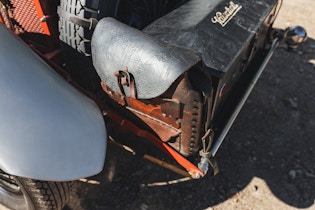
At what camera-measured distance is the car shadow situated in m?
2.14

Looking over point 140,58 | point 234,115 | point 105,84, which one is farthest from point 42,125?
point 234,115

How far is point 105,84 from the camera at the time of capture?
1631mm

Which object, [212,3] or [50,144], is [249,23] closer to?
Result: [212,3]

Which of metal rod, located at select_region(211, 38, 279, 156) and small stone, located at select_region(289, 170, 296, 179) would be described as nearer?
metal rod, located at select_region(211, 38, 279, 156)

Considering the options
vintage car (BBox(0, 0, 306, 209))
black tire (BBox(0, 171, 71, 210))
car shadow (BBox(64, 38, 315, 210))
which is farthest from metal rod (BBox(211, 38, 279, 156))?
black tire (BBox(0, 171, 71, 210))

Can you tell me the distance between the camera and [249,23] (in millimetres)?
1881

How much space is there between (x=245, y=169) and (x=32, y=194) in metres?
1.33

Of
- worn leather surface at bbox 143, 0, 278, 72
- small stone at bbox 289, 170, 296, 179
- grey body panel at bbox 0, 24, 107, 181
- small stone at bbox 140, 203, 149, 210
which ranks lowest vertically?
small stone at bbox 140, 203, 149, 210

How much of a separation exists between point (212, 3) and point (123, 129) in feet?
2.61

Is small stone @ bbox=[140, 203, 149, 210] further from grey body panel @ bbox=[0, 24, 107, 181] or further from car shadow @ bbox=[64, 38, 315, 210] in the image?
grey body panel @ bbox=[0, 24, 107, 181]

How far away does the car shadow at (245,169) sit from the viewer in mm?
2145

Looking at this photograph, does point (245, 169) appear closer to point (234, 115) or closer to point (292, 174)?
point (292, 174)

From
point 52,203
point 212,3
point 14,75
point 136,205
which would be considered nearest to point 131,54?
point 14,75

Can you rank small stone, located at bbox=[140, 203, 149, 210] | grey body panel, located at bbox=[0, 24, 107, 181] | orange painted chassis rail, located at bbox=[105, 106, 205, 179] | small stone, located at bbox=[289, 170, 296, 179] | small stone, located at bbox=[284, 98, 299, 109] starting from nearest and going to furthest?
grey body panel, located at bbox=[0, 24, 107, 181] < orange painted chassis rail, located at bbox=[105, 106, 205, 179] < small stone, located at bbox=[140, 203, 149, 210] < small stone, located at bbox=[289, 170, 296, 179] < small stone, located at bbox=[284, 98, 299, 109]
